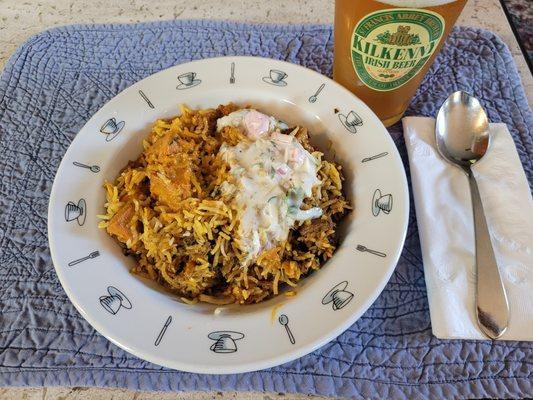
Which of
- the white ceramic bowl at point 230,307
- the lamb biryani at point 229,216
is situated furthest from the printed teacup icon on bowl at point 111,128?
the lamb biryani at point 229,216

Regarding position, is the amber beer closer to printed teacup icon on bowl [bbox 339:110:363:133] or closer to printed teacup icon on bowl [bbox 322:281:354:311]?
printed teacup icon on bowl [bbox 339:110:363:133]

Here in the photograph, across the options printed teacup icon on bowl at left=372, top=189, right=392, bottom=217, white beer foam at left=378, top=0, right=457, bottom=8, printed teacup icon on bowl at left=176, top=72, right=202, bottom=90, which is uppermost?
white beer foam at left=378, top=0, right=457, bottom=8

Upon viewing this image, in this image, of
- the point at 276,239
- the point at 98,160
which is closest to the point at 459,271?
the point at 276,239

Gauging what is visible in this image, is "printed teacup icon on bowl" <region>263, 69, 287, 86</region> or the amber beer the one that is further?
"printed teacup icon on bowl" <region>263, 69, 287, 86</region>

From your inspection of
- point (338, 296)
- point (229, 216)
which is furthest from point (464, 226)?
point (229, 216)

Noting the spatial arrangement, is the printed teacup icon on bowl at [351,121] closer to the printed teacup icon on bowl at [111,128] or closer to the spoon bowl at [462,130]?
the spoon bowl at [462,130]

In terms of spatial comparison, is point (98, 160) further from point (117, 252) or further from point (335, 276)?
point (335, 276)

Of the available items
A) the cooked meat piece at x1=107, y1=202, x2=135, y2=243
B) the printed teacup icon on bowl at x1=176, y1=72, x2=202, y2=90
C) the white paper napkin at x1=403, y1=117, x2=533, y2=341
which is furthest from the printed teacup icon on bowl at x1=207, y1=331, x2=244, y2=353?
the printed teacup icon on bowl at x1=176, y1=72, x2=202, y2=90
